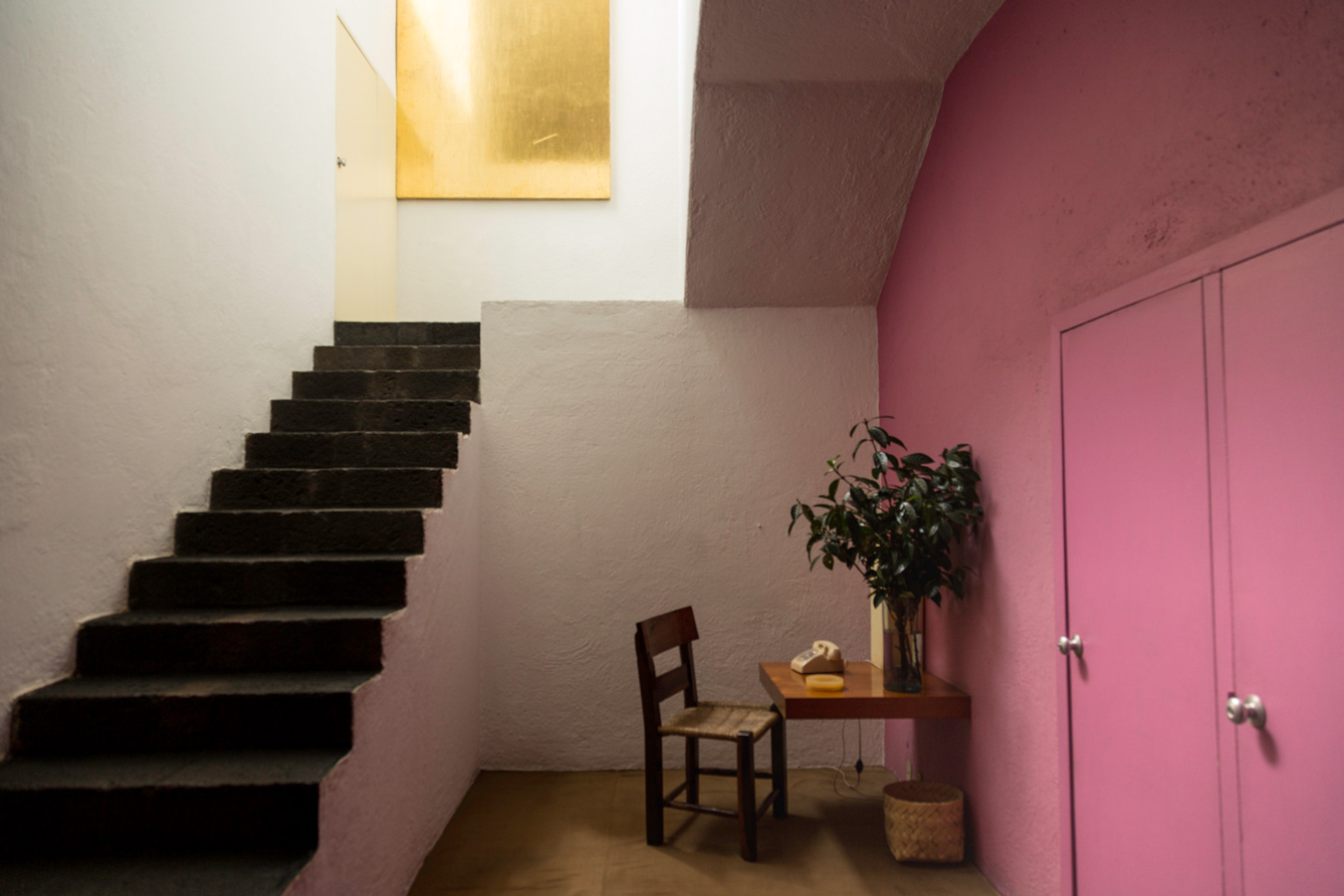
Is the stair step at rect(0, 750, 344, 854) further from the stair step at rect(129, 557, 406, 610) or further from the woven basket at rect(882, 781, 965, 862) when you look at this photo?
the woven basket at rect(882, 781, 965, 862)

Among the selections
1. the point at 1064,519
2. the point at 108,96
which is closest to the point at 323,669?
the point at 108,96

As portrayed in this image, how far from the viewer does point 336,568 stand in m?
3.01

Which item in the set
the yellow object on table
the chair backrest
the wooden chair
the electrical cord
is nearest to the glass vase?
the yellow object on table

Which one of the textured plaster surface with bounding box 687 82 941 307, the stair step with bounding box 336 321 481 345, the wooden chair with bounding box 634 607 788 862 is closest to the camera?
the wooden chair with bounding box 634 607 788 862

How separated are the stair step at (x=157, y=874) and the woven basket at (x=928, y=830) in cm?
199

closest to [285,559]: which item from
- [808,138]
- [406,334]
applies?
[406,334]

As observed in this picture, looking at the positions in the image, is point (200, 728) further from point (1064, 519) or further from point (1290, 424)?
point (1290, 424)

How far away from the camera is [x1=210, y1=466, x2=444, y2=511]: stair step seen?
3486mm

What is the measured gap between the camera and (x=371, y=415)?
158 inches

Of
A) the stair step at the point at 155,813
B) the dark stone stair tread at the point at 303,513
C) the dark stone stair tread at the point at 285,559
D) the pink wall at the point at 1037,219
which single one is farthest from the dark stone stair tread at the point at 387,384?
Result: the stair step at the point at 155,813

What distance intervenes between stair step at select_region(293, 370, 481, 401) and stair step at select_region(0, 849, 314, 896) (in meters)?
2.46

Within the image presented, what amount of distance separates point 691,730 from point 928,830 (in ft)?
2.98

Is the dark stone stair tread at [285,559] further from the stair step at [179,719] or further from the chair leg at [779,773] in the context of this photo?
the chair leg at [779,773]

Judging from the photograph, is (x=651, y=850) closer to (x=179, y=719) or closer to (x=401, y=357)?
(x=179, y=719)
